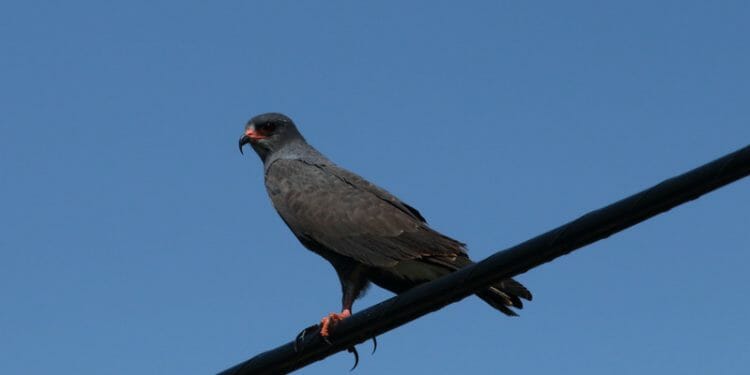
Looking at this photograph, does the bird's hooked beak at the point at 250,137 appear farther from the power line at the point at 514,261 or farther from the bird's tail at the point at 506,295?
the power line at the point at 514,261

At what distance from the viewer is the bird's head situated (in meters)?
12.0

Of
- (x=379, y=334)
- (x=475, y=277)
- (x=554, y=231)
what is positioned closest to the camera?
(x=554, y=231)

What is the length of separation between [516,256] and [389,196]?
174 inches

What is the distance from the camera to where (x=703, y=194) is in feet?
17.7

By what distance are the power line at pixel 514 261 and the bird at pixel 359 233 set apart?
1.28m

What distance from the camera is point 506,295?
339 inches

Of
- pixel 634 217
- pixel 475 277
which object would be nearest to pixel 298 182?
pixel 475 277

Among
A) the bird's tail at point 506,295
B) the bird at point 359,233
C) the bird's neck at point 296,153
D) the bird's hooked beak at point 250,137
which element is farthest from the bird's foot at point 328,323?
the bird's hooked beak at point 250,137

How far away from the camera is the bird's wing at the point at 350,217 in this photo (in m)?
9.42

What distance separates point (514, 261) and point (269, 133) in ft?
21.0

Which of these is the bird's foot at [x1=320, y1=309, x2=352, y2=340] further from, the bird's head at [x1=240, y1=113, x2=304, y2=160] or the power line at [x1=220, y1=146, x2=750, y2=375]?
the bird's head at [x1=240, y1=113, x2=304, y2=160]

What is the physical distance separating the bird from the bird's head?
0.60m

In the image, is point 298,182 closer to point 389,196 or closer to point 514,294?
point 389,196

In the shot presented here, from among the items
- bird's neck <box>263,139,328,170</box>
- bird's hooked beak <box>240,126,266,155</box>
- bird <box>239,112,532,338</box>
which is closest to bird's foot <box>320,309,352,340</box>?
bird <box>239,112,532,338</box>
